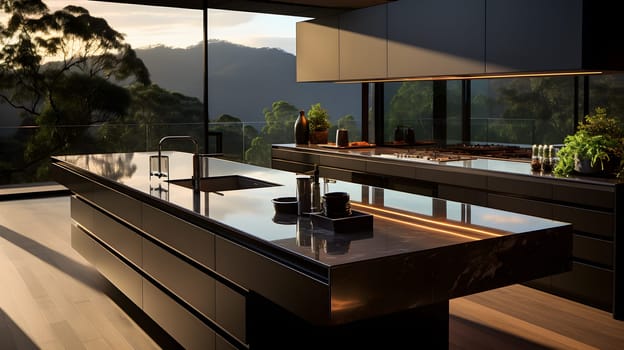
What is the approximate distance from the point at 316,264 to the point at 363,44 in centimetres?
397

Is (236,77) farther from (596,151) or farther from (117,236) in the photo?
(596,151)

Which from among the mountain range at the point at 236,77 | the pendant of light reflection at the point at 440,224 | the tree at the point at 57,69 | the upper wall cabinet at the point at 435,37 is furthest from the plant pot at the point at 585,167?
the mountain range at the point at 236,77

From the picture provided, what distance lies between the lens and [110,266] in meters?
3.82

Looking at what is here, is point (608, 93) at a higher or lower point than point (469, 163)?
higher

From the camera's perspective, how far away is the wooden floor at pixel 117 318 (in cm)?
315

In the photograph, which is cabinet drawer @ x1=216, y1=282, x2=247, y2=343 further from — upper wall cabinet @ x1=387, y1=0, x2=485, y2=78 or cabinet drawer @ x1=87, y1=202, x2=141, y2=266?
upper wall cabinet @ x1=387, y1=0, x2=485, y2=78

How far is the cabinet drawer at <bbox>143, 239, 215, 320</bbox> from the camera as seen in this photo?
2502 mm

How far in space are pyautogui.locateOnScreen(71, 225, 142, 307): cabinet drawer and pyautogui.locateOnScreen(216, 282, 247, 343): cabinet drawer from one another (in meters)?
1.03

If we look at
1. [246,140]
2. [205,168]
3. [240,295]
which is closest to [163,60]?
[246,140]

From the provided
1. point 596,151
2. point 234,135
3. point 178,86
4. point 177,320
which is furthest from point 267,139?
point 178,86

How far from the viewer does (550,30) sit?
3.85 m

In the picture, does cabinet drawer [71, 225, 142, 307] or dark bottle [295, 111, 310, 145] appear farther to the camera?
dark bottle [295, 111, 310, 145]

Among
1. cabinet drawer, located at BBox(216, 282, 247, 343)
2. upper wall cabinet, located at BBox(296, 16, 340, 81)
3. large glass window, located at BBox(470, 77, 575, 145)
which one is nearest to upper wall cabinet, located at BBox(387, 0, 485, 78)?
large glass window, located at BBox(470, 77, 575, 145)

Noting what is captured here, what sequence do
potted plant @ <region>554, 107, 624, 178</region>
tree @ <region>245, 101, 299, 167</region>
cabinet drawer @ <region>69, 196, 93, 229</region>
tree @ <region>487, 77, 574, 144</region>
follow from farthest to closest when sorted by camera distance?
1. tree @ <region>245, 101, 299, 167</region>
2. tree @ <region>487, 77, 574, 144</region>
3. cabinet drawer @ <region>69, 196, 93, 229</region>
4. potted plant @ <region>554, 107, 624, 178</region>
